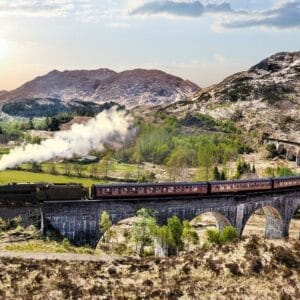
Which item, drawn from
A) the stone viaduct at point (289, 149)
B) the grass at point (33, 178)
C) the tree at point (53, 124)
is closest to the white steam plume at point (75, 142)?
the grass at point (33, 178)

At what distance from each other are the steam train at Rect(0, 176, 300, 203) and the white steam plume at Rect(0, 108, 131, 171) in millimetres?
7680

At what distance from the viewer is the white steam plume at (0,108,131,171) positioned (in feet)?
147

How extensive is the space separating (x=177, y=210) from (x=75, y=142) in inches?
1610

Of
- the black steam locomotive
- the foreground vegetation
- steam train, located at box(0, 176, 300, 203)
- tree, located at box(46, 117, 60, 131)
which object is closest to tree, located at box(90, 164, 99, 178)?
tree, located at box(46, 117, 60, 131)

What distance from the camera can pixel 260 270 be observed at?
29594 millimetres

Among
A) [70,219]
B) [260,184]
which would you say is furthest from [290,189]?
[70,219]

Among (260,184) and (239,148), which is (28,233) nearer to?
(260,184)

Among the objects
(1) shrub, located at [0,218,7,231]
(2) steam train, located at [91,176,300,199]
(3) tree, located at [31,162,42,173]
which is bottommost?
(3) tree, located at [31,162,42,173]

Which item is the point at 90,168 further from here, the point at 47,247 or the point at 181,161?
the point at 47,247

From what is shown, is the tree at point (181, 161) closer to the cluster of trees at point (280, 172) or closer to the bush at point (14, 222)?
the cluster of trees at point (280, 172)

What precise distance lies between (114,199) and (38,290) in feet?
46.4

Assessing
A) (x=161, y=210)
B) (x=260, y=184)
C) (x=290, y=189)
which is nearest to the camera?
(x=161, y=210)

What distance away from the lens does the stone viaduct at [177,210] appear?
35281 millimetres

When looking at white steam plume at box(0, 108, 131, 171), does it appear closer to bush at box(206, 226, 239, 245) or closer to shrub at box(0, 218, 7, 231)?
shrub at box(0, 218, 7, 231)
